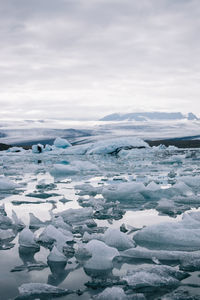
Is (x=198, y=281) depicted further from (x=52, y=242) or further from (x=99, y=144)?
(x=99, y=144)

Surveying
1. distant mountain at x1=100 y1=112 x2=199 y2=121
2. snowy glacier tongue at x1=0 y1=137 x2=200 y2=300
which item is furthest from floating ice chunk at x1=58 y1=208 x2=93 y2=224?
distant mountain at x1=100 y1=112 x2=199 y2=121

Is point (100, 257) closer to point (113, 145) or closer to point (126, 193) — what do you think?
point (126, 193)

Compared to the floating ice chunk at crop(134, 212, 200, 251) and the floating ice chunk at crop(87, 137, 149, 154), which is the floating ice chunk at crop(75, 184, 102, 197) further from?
the floating ice chunk at crop(87, 137, 149, 154)

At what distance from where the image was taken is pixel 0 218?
312cm

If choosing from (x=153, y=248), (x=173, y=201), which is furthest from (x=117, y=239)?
(x=173, y=201)

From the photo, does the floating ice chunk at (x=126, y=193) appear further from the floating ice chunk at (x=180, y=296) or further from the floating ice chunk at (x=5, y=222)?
the floating ice chunk at (x=180, y=296)

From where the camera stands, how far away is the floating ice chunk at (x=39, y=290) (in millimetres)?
1706

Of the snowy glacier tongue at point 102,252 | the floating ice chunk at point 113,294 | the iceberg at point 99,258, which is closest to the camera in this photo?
the floating ice chunk at point 113,294

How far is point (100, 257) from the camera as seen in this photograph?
211cm

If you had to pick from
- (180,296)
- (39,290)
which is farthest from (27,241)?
(180,296)

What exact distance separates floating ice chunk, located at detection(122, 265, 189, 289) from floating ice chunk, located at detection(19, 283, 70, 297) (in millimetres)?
349

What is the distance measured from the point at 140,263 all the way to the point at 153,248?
34cm

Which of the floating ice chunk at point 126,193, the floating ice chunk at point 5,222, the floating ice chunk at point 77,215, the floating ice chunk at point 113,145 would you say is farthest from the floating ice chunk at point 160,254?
the floating ice chunk at point 113,145

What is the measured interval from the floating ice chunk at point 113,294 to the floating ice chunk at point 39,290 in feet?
0.63
